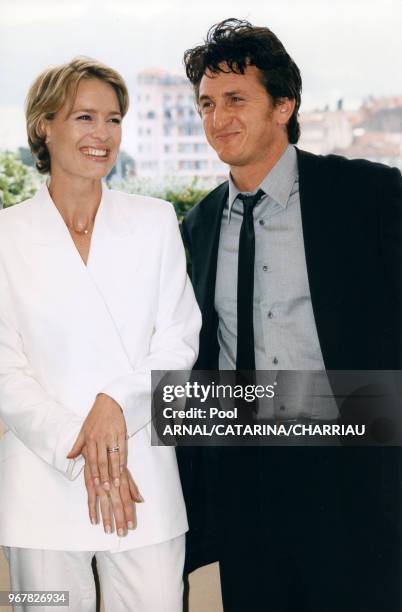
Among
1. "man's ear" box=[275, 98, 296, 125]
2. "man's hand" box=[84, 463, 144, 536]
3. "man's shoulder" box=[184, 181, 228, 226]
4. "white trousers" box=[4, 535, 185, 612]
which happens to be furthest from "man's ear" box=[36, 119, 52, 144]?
"white trousers" box=[4, 535, 185, 612]

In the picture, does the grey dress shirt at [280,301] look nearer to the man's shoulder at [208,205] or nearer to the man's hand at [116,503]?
the man's shoulder at [208,205]

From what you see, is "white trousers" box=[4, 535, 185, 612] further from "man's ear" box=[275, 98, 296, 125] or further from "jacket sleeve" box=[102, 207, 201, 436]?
"man's ear" box=[275, 98, 296, 125]

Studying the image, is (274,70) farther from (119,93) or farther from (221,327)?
(221,327)

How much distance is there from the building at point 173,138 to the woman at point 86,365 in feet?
0.84

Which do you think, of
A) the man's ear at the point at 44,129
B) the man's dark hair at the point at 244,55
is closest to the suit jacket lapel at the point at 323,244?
the man's dark hair at the point at 244,55

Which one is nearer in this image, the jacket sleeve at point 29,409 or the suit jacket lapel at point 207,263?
the jacket sleeve at point 29,409

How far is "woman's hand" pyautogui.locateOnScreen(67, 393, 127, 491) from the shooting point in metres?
1.36

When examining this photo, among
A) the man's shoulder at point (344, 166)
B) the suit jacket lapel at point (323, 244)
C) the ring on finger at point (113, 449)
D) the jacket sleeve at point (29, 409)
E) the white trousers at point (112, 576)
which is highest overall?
the man's shoulder at point (344, 166)

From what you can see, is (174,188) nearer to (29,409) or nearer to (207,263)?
(207,263)

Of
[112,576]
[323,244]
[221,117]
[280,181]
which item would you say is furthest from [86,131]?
[112,576]

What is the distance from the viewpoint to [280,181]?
63.7 inches

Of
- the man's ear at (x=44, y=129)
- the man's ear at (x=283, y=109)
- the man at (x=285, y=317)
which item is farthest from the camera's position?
the man's ear at (x=283, y=109)

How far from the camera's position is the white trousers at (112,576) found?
1.39 meters

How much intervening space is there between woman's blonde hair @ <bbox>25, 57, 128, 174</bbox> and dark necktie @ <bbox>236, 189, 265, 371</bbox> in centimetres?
37
